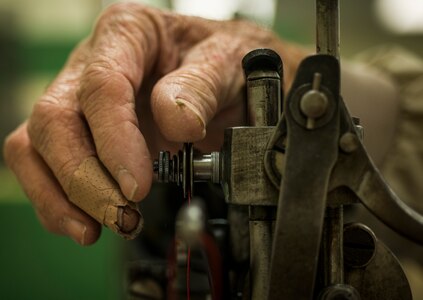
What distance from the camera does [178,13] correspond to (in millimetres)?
794

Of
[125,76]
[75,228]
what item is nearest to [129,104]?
[125,76]

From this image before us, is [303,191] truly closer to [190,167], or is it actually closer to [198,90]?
[190,167]

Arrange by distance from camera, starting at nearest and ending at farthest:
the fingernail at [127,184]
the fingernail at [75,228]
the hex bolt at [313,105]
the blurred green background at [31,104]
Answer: the hex bolt at [313,105] < the fingernail at [127,184] < the fingernail at [75,228] < the blurred green background at [31,104]

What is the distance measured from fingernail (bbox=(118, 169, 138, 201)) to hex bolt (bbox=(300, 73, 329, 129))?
204mm

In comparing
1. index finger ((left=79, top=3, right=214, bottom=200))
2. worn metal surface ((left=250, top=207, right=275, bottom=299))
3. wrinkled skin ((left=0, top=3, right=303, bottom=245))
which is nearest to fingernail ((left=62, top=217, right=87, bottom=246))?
wrinkled skin ((left=0, top=3, right=303, bottom=245))

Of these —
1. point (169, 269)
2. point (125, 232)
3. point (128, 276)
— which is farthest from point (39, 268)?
point (125, 232)

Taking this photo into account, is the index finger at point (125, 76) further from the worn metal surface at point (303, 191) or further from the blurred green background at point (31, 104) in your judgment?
the blurred green background at point (31, 104)

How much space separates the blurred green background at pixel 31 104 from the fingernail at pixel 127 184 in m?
1.11

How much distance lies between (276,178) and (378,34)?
201cm

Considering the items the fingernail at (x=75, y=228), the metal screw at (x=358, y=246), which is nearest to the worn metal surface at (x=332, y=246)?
the metal screw at (x=358, y=246)

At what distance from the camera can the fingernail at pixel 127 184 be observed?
49 centimetres

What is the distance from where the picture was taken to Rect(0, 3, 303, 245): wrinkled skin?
508 millimetres

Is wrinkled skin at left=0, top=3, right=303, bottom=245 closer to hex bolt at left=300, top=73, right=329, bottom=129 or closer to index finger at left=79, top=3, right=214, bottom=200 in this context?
index finger at left=79, top=3, right=214, bottom=200

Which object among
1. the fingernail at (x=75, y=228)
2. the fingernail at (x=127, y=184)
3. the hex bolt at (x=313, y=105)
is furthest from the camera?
the fingernail at (x=75, y=228)
